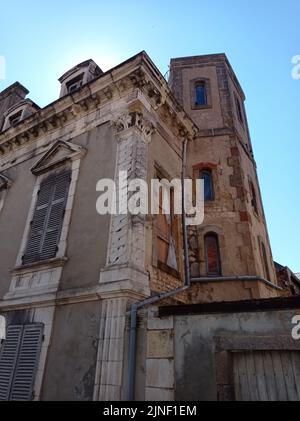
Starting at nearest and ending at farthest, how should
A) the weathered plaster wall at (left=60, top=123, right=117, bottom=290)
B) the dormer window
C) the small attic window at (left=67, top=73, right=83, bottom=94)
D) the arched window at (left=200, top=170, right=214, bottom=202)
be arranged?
the weathered plaster wall at (left=60, top=123, right=117, bottom=290) → the arched window at (left=200, top=170, right=214, bottom=202) → the dormer window → the small attic window at (left=67, top=73, right=83, bottom=94)

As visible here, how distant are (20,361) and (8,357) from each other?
38cm

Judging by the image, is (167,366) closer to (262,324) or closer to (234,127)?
(262,324)

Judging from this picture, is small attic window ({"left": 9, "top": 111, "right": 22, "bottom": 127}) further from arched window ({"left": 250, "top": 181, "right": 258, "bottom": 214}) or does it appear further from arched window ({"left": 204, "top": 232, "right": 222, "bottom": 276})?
arched window ({"left": 250, "top": 181, "right": 258, "bottom": 214})

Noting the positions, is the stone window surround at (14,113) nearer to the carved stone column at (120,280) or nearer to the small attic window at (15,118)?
the small attic window at (15,118)

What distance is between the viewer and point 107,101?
745cm

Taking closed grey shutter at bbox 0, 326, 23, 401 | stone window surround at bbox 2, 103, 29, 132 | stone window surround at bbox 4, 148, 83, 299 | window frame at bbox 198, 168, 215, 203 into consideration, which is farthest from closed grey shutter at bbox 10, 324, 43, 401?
stone window surround at bbox 2, 103, 29, 132

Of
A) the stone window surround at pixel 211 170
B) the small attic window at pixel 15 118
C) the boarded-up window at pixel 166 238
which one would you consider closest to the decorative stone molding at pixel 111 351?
the boarded-up window at pixel 166 238

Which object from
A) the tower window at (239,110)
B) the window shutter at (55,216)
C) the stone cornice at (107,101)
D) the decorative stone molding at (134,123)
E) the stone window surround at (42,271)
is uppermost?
the tower window at (239,110)

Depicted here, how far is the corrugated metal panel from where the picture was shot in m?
3.52

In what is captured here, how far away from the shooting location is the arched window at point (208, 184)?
8.96 m

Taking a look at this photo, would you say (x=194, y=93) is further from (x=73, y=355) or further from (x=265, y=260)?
(x=73, y=355)

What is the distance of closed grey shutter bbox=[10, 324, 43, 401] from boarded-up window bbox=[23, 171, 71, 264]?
1511 mm
